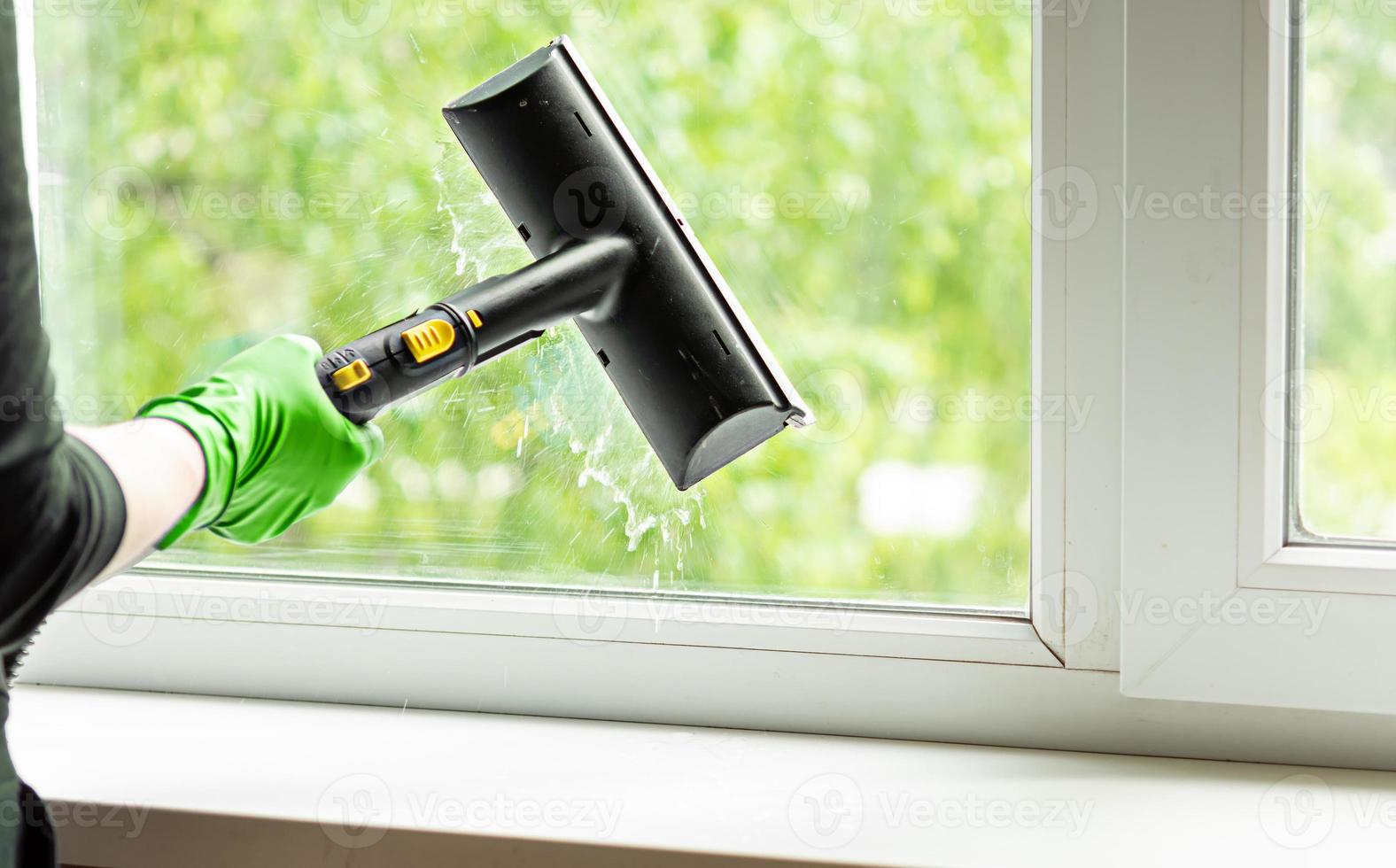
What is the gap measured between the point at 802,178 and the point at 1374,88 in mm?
388

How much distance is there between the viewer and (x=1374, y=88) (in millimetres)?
668

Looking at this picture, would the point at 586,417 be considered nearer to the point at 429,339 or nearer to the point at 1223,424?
the point at 429,339

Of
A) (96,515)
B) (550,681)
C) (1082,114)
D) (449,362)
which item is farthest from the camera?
(550,681)

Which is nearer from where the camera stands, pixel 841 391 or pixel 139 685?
pixel 841 391

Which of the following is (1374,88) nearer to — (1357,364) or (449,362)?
(1357,364)

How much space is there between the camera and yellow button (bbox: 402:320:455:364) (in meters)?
0.57

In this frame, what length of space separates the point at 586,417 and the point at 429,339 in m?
0.23

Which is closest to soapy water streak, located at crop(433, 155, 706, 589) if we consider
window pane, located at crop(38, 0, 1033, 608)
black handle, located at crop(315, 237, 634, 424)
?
window pane, located at crop(38, 0, 1033, 608)

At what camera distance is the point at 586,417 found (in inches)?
30.9

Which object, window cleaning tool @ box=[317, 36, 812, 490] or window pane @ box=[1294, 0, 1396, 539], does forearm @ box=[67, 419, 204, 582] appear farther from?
window pane @ box=[1294, 0, 1396, 539]

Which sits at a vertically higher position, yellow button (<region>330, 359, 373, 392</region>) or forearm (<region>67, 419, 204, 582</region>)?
forearm (<region>67, 419, 204, 582</region>)

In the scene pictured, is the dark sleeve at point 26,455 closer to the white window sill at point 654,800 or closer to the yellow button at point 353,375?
the yellow button at point 353,375

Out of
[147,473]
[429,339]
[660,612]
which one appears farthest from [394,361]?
[660,612]

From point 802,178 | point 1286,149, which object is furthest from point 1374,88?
point 802,178
